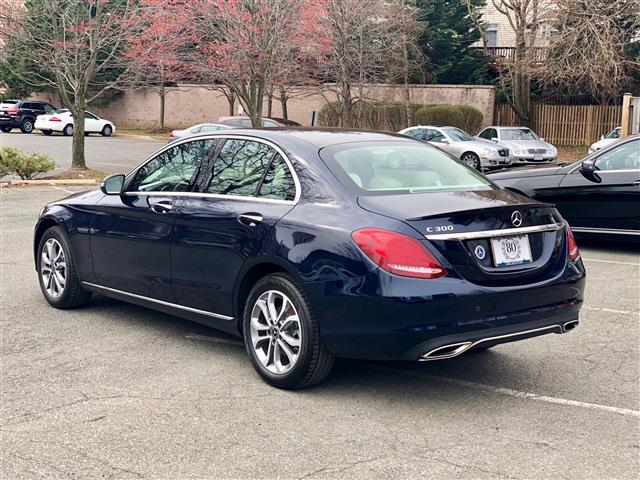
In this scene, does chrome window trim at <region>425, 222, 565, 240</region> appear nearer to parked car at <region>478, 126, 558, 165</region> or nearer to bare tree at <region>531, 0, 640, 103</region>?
parked car at <region>478, 126, 558, 165</region>

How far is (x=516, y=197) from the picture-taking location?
17.7 ft

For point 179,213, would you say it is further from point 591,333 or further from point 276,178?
point 591,333

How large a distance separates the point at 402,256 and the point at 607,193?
6.70 m

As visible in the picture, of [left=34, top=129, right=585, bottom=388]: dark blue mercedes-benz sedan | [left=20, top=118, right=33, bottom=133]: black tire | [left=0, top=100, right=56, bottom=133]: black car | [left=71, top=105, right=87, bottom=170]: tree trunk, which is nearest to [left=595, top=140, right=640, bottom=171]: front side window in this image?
[left=34, top=129, right=585, bottom=388]: dark blue mercedes-benz sedan

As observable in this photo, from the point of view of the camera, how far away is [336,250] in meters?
4.80

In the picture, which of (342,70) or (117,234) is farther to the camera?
(342,70)

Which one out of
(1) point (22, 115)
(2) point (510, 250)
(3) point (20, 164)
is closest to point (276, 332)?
(2) point (510, 250)

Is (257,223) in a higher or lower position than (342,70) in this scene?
lower

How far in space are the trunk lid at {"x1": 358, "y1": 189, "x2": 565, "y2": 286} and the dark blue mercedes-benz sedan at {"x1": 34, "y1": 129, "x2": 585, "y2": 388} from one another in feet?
0.04

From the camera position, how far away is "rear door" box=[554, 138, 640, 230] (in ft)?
34.0

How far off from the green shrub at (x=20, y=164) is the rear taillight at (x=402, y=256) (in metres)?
15.8

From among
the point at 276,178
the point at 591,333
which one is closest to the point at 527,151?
the point at 591,333

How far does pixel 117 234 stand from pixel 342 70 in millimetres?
21207

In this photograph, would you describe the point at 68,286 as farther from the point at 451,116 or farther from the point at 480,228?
the point at 451,116
